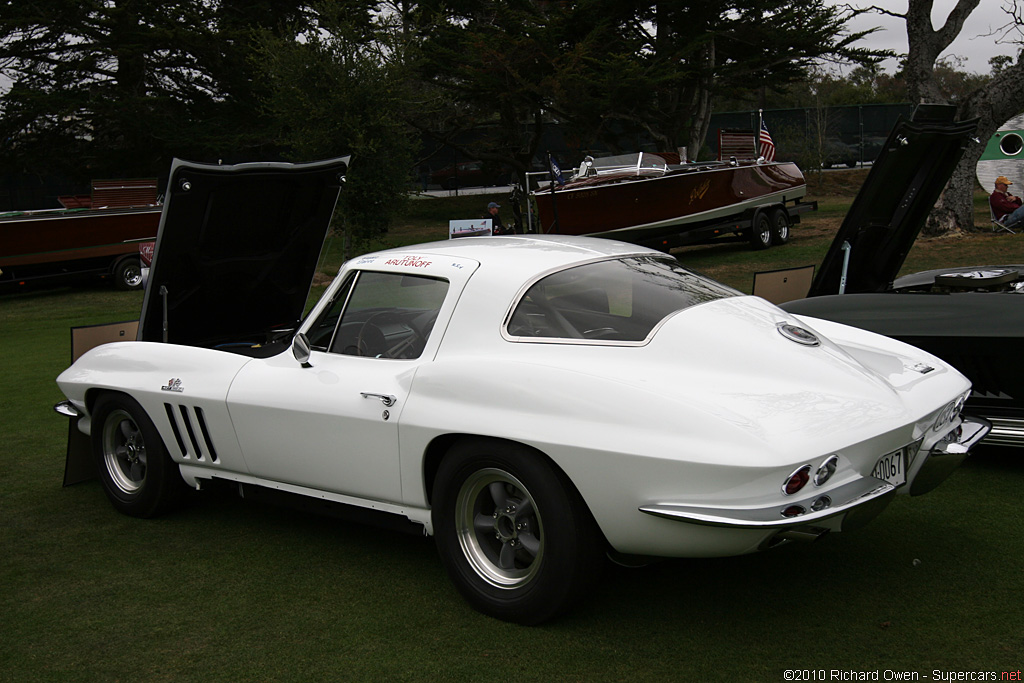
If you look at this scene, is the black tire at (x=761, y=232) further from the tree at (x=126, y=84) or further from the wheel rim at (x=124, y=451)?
the tree at (x=126, y=84)

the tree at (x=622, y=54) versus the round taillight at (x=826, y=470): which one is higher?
the tree at (x=622, y=54)

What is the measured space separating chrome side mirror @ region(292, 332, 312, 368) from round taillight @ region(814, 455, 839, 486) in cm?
231

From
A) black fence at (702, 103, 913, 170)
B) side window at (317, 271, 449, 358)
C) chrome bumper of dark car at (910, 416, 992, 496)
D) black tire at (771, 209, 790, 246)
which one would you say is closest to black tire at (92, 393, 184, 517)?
side window at (317, 271, 449, 358)

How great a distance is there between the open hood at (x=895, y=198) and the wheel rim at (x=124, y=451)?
4.57m

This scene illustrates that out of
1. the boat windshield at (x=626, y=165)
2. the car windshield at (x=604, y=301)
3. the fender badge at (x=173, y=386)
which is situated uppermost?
the boat windshield at (x=626, y=165)

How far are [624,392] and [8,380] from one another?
337 inches

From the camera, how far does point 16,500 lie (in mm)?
5430

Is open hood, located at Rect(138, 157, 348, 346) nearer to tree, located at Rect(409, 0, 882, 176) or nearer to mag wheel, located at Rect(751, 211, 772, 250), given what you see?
mag wheel, located at Rect(751, 211, 772, 250)

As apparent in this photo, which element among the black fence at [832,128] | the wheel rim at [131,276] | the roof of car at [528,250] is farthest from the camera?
the black fence at [832,128]

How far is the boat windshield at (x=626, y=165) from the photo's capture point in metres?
18.5

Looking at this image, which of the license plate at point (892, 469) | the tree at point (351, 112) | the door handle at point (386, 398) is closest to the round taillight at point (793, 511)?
the license plate at point (892, 469)

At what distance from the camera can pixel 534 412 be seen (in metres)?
3.31

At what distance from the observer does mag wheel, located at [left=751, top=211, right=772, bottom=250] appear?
19.2 m

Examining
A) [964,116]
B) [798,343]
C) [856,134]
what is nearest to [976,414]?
[798,343]
